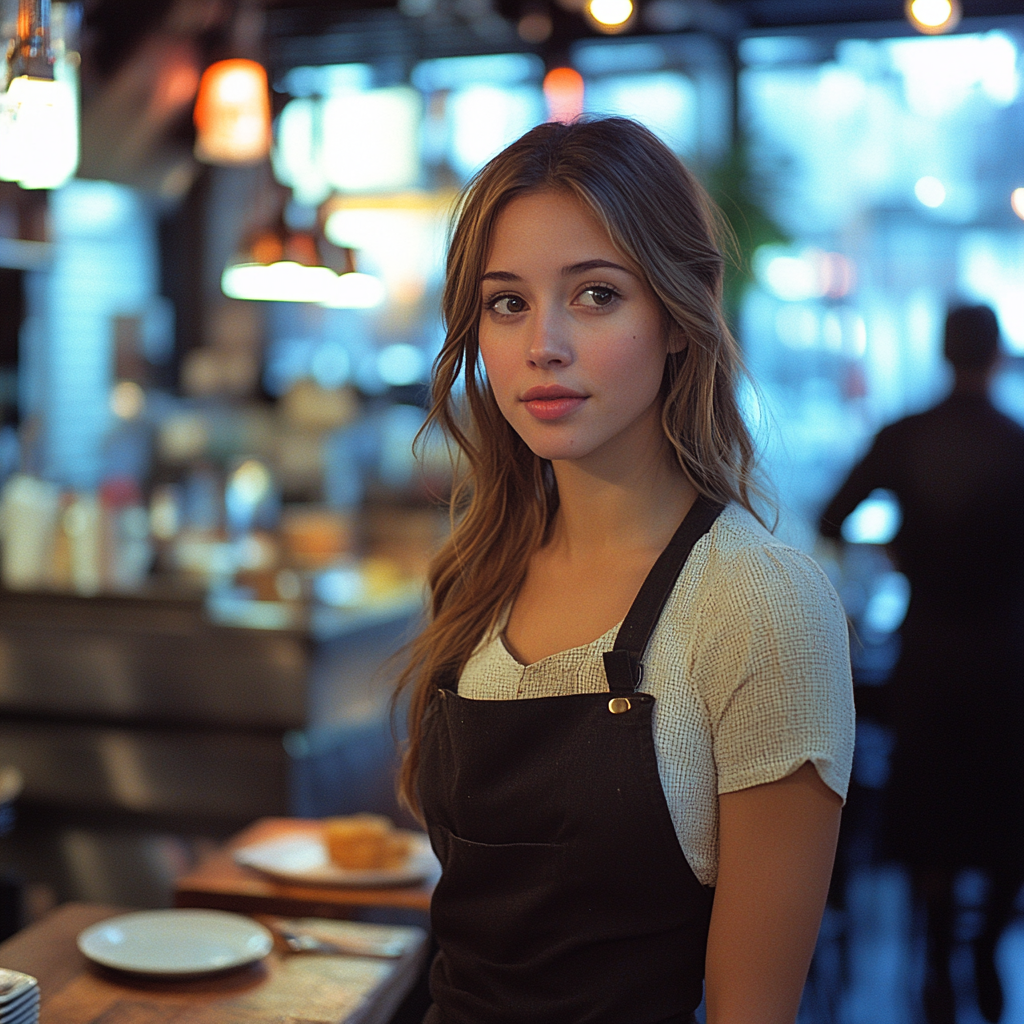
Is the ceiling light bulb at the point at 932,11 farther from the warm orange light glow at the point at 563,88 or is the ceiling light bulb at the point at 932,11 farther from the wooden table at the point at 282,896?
the warm orange light glow at the point at 563,88

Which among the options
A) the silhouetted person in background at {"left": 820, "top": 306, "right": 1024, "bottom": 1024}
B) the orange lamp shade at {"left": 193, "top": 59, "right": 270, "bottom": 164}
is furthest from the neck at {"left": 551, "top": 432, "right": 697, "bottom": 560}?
the orange lamp shade at {"left": 193, "top": 59, "right": 270, "bottom": 164}

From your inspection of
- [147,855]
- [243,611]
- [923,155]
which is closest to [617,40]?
[923,155]

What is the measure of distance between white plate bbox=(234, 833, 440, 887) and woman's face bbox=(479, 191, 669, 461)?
3.22ft

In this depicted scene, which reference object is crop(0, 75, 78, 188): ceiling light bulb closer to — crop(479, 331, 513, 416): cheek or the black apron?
crop(479, 331, 513, 416): cheek

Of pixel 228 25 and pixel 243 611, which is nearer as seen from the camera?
pixel 243 611

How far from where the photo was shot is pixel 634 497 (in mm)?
1463

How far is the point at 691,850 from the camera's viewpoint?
50.3 inches

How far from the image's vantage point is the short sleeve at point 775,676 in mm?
1225

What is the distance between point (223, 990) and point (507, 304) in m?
0.95

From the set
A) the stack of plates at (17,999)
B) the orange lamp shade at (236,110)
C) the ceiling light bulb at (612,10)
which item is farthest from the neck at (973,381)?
the stack of plates at (17,999)

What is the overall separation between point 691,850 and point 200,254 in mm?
6265

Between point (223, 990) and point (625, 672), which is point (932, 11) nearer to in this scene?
point (625, 672)

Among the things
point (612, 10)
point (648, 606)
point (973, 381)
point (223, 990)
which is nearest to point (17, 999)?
point (223, 990)

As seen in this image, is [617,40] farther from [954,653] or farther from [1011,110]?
[954,653]
